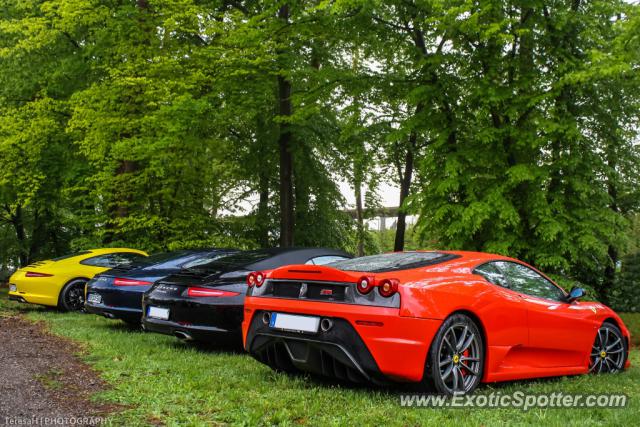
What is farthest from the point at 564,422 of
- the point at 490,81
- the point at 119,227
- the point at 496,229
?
the point at 119,227

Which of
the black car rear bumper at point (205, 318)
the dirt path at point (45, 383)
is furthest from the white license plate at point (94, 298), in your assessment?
the black car rear bumper at point (205, 318)

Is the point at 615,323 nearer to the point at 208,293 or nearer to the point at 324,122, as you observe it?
the point at 208,293

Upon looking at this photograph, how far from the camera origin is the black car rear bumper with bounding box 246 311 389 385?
5.18 meters

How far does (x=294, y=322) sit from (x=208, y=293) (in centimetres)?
237

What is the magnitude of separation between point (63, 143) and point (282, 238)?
8.07m

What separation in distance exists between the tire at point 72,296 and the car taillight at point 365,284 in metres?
9.23

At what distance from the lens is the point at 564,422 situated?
464 cm

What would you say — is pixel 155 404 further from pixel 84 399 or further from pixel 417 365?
pixel 417 365

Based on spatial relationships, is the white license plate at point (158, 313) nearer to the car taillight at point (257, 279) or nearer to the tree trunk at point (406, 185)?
the car taillight at point (257, 279)

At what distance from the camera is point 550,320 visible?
6.34 meters

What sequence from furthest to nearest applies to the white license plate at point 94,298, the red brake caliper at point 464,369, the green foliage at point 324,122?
the green foliage at point 324,122 < the white license plate at point 94,298 < the red brake caliper at point 464,369

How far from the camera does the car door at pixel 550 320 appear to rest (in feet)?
20.4

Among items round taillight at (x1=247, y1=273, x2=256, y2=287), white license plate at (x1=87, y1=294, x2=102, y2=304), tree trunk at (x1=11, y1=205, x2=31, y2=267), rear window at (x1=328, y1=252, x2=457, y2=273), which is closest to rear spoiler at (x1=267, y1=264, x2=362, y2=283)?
round taillight at (x1=247, y1=273, x2=256, y2=287)

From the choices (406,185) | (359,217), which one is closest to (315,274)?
(406,185)
